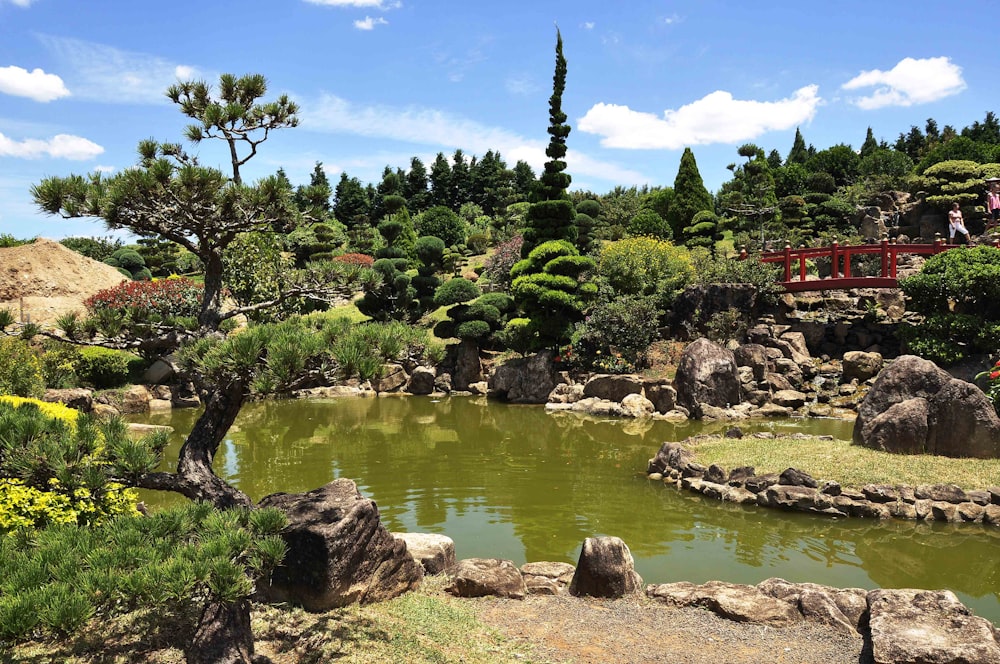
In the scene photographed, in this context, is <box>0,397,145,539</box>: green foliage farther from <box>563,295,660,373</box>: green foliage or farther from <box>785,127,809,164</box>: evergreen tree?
<box>785,127,809,164</box>: evergreen tree

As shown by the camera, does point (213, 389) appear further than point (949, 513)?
No

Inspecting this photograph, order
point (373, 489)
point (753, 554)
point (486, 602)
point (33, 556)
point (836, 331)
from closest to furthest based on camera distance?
1. point (33, 556)
2. point (486, 602)
3. point (753, 554)
4. point (373, 489)
5. point (836, 331)

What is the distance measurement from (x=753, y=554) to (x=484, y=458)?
250 inches

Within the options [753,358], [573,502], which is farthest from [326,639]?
[753,358]

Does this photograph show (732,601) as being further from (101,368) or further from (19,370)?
(101,368)

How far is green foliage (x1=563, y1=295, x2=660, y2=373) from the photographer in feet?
67.4

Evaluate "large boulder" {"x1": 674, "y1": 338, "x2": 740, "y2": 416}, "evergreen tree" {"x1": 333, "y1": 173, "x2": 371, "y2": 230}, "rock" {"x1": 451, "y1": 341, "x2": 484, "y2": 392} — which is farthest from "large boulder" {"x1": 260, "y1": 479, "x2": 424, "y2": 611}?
"evergreen tree" {"x1": 333, "y1": 173, "x2": 371, "y2": 230}

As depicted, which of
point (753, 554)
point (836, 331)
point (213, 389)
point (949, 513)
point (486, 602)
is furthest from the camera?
point (836, 331)

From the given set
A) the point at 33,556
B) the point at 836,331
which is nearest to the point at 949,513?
the point at 33,556

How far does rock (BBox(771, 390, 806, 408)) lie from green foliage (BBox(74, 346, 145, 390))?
18.8 m

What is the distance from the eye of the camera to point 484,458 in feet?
44.8

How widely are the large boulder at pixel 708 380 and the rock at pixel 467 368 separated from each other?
7754 millimetres

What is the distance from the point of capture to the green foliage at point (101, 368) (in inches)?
741

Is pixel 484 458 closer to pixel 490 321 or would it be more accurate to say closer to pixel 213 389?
pixel 213 389
